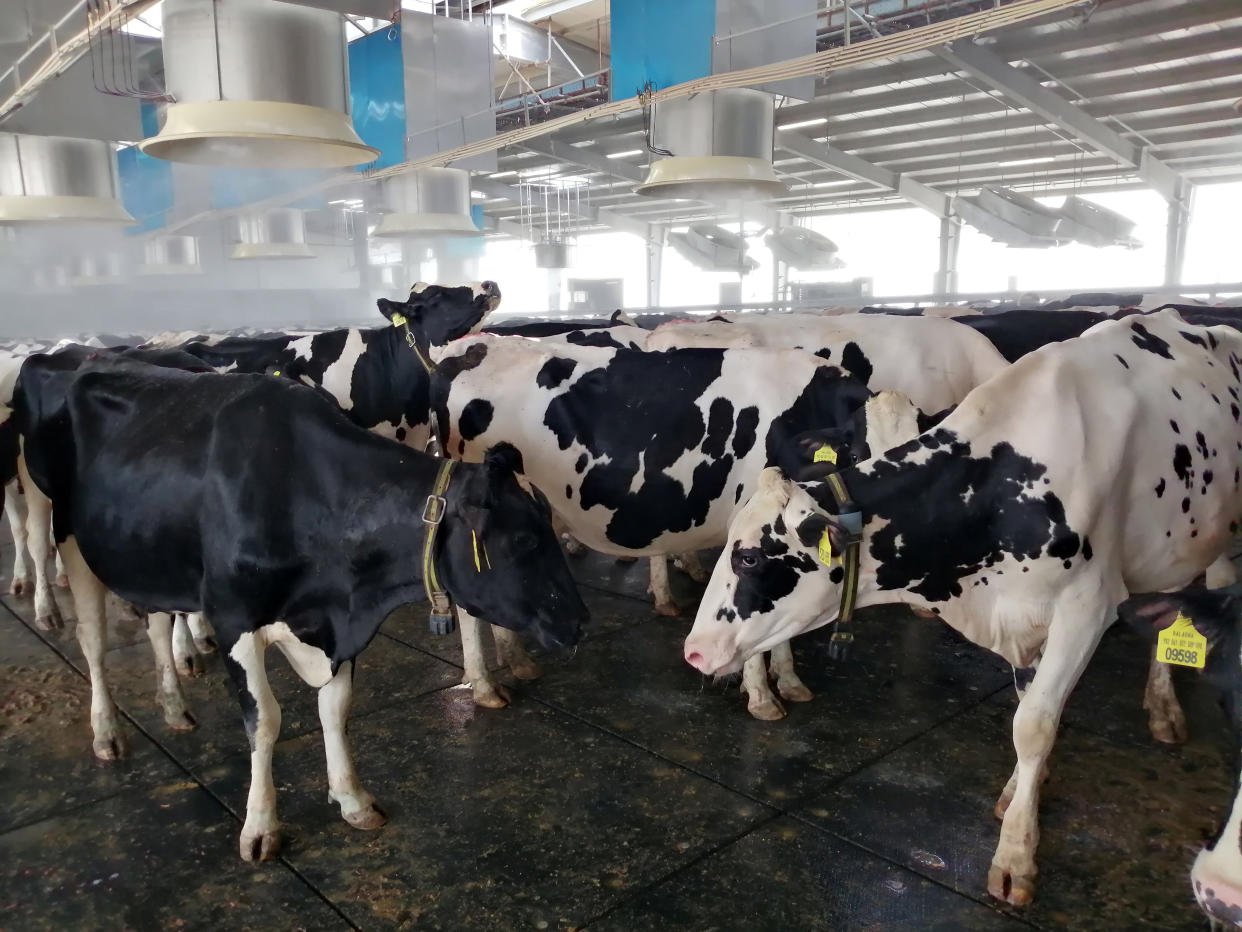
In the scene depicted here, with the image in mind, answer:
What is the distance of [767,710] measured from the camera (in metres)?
3.65

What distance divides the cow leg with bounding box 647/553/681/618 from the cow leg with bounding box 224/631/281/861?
8.24 feet

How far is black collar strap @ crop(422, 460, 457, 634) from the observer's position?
2.61 metres

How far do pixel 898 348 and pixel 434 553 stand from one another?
119 inches

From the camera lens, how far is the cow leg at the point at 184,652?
4102mm

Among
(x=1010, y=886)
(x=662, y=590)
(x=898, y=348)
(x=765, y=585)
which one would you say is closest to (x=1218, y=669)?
(x=1010, y=886)

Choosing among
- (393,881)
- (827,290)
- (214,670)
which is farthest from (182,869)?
(827,290)

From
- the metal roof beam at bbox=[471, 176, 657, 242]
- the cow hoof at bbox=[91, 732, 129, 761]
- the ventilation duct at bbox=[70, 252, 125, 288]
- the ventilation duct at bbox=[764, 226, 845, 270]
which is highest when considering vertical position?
the metal roof beam at bbox=[471, 176, 657, 242]

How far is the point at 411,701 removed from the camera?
12.7ft

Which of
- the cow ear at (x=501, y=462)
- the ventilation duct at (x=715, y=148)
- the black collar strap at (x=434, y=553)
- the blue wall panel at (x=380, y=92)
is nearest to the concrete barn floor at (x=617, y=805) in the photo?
the black collar strap at (x=434, y=553)

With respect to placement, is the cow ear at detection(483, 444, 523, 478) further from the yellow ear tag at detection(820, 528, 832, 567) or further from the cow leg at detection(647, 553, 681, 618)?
the cow leg at detection(647, 553, 681, 618)

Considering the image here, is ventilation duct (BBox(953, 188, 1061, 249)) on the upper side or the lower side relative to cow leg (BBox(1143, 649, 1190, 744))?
upper

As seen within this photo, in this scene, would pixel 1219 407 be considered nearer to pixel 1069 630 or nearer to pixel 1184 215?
pixel 1069 630

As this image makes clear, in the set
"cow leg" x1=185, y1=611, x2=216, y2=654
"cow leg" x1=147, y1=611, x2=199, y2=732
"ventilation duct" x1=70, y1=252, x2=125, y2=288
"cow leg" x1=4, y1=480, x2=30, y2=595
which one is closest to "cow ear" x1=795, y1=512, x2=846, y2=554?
"cow leg" x1=147, y1=611, x2=199, y2=732

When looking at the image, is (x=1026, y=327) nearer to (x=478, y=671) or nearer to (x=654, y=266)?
(x=478, y=671)
